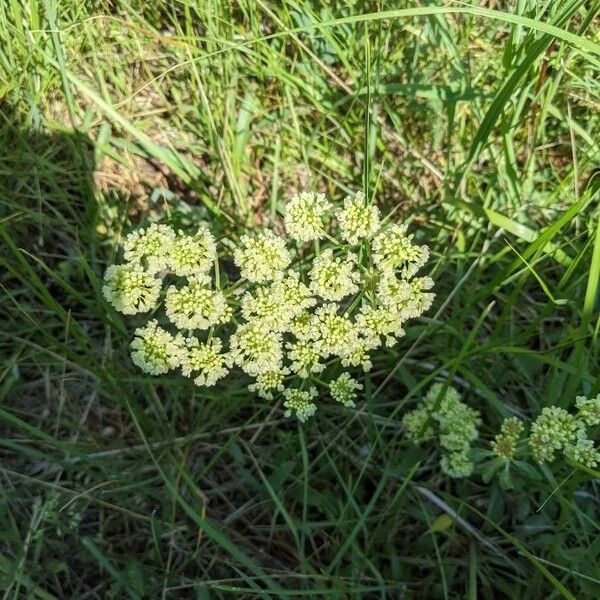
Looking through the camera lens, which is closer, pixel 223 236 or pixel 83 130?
pixel 223 236

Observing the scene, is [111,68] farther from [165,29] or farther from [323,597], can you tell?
[323,597]

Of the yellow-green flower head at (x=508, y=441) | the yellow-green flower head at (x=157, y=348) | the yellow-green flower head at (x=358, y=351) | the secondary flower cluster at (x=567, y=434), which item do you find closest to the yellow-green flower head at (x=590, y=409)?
the secondary flower cluster at (x=567, y=434)

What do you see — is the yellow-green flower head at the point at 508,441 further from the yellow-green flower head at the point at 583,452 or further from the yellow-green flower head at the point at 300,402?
the yellow-green flower head at the point at 300,402

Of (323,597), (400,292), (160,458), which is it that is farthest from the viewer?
(160,458)

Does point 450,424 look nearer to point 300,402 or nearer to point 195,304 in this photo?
point 300,402

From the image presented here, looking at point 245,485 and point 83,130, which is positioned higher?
point 83,130

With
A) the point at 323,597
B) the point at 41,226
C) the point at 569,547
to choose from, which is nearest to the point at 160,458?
the point at 323,597
